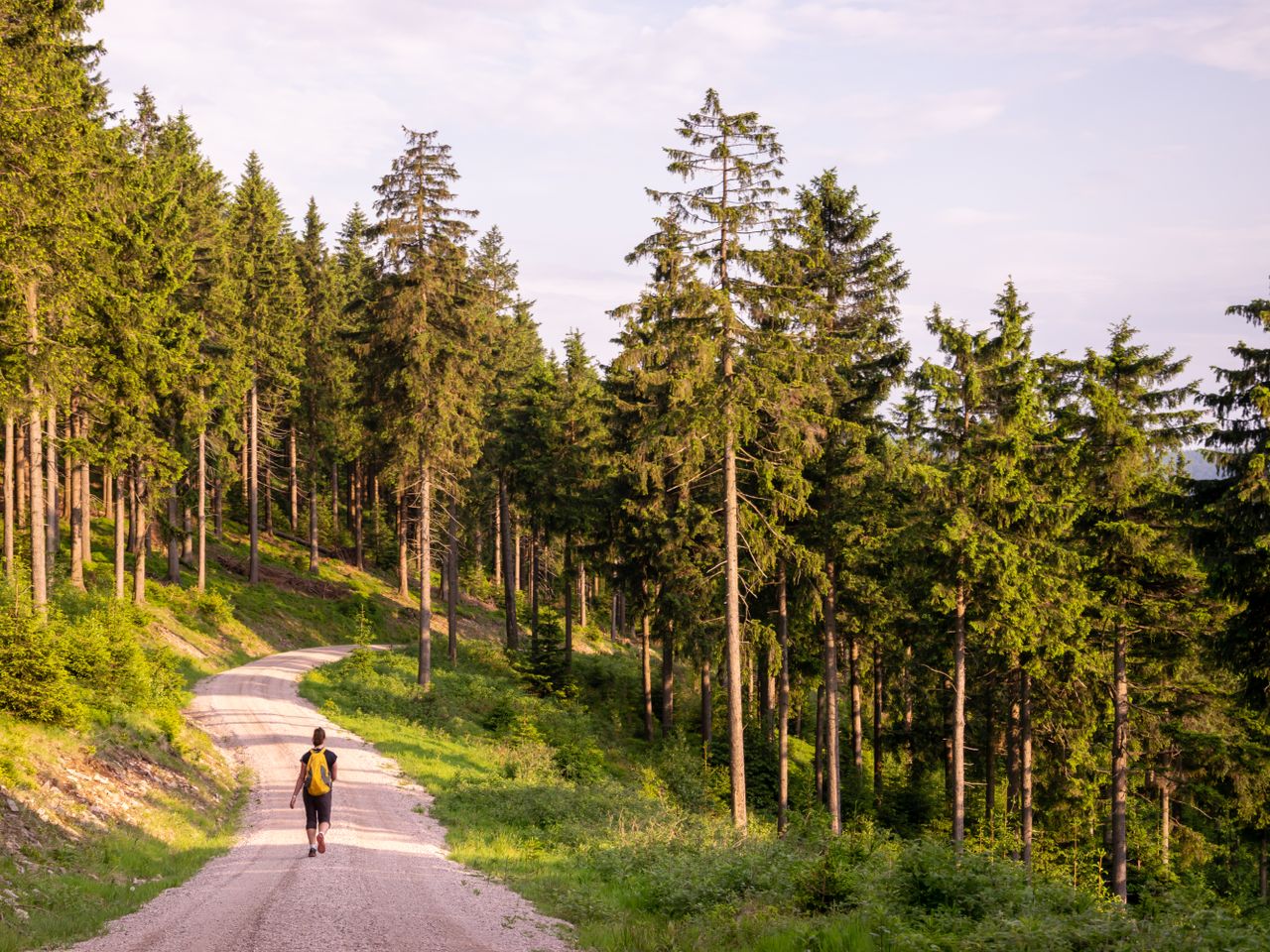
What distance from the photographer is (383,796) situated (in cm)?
1831

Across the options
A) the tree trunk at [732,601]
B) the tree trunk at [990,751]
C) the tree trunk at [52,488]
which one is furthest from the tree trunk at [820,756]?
the tree trunk at [52,488]

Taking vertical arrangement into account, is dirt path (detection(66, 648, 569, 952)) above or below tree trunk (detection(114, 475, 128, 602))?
below

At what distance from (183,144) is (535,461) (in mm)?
33351

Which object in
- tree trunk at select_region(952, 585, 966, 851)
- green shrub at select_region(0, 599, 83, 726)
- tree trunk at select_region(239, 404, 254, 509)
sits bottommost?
tree trunk at select_region(952, 585, 966, 851)

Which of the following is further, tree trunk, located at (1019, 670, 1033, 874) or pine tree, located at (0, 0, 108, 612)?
tree trunk, located at (1019, 670, 1033, 874)

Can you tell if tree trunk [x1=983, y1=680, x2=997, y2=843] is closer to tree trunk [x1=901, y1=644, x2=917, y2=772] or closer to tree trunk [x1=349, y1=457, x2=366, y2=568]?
tree trunk [x1=901, y1=644, x2=917, y2=772]

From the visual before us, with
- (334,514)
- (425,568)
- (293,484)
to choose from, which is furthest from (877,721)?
(293,484)

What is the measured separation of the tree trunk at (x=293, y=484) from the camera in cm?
5762

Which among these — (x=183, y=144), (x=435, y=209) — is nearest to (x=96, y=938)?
(x=435, y=209)

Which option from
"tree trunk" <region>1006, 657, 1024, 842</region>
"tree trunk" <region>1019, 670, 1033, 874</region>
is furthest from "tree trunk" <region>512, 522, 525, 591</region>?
"tree trunk" <region>1019, 670, 1033, 874</region>

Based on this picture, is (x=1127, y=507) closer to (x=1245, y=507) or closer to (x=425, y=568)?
(x=1245, y=507)

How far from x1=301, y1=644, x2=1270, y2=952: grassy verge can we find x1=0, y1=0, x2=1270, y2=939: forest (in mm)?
1760

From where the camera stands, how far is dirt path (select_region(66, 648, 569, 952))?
8.50m

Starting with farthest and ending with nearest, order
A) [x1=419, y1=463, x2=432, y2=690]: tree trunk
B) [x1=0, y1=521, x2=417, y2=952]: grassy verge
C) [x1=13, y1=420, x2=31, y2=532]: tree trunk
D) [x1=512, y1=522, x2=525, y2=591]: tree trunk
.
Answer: [x1=512, y1=522, x2=525, y2=591]: tree trunk, [x1=13, y1=420, x2=31, y2=532]: tree trunk, [x1=419, y1=463, x2=432, y2=690]: tree trunk, [x1=0, y1=521, x2=417, y2=952]: grassy verge
